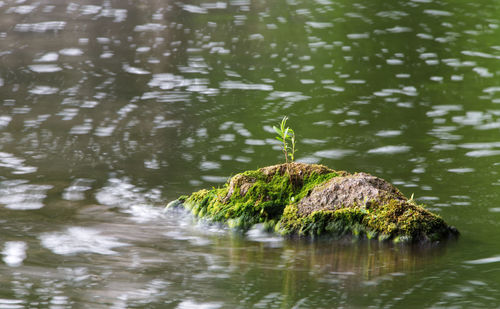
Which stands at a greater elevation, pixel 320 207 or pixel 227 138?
pixel 320 207

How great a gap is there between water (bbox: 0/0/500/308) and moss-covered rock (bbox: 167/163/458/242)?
151 millimetres

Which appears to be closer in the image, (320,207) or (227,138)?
(320,207)

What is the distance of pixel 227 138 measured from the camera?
1122cm

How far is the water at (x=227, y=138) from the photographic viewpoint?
20.2 feet

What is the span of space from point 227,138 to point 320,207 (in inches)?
176

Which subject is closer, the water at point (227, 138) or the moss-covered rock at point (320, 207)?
the water at point (227, 138)

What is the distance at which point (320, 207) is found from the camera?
691cm

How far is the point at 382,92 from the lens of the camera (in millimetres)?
13562

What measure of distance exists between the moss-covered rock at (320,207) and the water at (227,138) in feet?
0.50

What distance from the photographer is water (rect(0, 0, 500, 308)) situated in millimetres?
6148

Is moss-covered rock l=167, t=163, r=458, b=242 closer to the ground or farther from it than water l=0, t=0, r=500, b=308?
farther from it

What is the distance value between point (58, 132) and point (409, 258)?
259 inches

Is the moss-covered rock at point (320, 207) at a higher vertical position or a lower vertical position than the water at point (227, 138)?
higher

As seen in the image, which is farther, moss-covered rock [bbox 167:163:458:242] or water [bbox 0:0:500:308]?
moss-covered rock [bbox 167:163:458:242]
